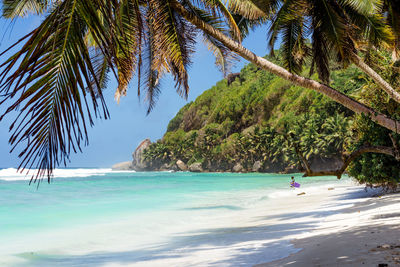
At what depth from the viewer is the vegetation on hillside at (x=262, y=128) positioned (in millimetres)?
46375

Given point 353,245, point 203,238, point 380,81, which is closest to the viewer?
point 353,245

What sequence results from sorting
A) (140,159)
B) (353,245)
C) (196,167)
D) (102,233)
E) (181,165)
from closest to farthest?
(353,245) < (102,233) < (196,167) < (181,165) < (140,159)

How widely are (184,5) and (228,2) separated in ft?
2.82

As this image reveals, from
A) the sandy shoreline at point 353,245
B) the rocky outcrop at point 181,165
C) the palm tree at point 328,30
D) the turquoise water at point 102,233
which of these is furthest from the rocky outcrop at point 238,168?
the sandy shoreline at point 353,245

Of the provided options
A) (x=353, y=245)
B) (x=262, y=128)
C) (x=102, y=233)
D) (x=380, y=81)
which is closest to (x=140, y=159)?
(x=262, y=128)

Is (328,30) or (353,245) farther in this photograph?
(328,30)

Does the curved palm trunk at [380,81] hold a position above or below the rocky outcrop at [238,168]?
above

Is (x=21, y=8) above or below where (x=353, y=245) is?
above

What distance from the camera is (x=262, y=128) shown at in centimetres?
6819

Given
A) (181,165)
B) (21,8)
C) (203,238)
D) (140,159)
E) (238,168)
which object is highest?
(21,8)

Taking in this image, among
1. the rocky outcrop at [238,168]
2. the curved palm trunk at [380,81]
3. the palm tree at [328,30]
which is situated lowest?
the rocky outcrop at [238,168]

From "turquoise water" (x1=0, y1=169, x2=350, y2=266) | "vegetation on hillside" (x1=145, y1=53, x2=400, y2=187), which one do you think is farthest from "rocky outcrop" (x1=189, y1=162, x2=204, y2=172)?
"turquoise water" (x1=0, y1=169, x2=350, y2=266)

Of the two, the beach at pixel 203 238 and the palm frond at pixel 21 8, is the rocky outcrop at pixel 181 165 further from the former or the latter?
the palm frond at pixel 21 8

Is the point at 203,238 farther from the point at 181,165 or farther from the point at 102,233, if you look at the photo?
the point at 181,165
